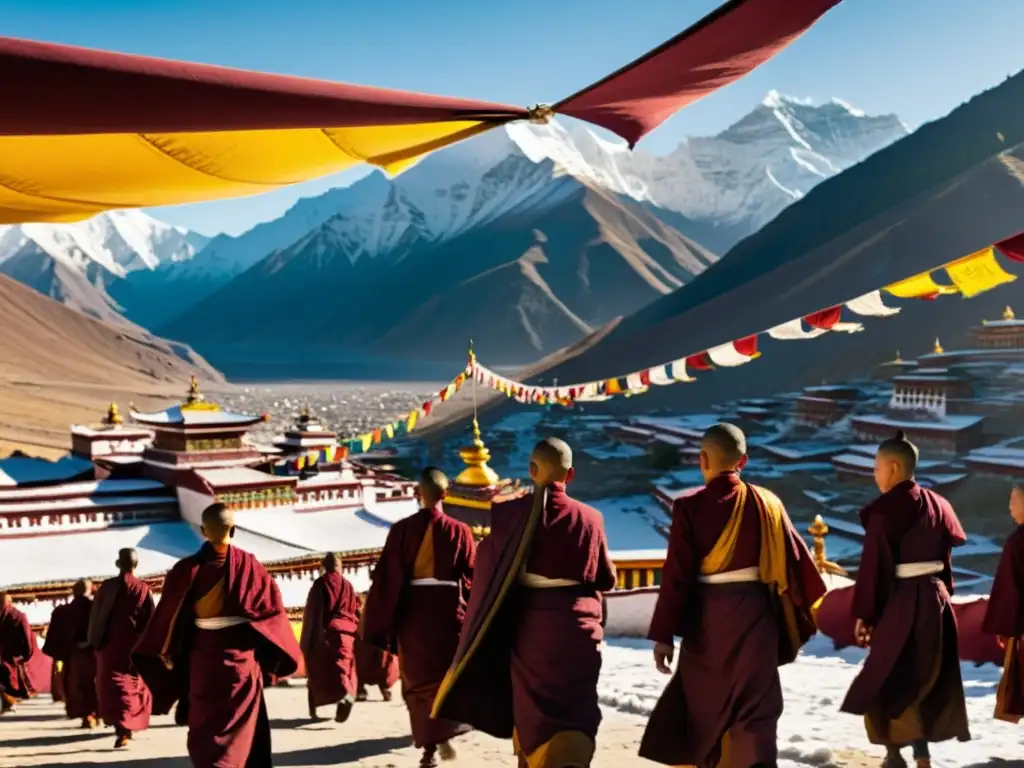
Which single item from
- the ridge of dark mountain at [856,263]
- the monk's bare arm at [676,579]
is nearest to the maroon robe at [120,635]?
the monk's bare arm at [676,579]

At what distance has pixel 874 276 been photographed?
55.2 m

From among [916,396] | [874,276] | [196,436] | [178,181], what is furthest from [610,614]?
[874,276]

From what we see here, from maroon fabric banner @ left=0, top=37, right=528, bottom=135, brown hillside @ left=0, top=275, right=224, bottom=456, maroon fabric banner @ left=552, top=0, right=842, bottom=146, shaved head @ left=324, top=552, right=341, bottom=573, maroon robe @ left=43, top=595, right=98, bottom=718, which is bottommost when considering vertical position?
maroon robe @ left=43, top=595, right=98, bottom=718

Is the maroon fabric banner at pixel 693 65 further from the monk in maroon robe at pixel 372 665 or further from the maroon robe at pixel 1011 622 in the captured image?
the monk in maroon robe at pixel 372 665

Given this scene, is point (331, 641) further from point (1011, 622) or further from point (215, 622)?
point (1011, 622)

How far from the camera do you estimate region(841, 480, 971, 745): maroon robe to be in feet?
13.6

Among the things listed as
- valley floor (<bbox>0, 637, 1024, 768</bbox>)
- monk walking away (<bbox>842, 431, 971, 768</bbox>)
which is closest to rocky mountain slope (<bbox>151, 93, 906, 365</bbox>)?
valley floor (<bbox>0, 637, 1024, 768</bbox>)

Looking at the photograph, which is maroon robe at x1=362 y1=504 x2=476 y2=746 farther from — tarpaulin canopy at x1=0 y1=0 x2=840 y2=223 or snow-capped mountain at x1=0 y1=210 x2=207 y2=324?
snow-capped mountain at x1=0 y1=210 x2=207 y2=324

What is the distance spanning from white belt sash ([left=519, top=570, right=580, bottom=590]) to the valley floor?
104 centimetres

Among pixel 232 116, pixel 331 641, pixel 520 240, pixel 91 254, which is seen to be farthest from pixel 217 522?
pixel 91 254

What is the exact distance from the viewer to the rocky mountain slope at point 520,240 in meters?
112

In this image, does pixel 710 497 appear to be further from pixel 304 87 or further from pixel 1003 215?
pixel 1003 215

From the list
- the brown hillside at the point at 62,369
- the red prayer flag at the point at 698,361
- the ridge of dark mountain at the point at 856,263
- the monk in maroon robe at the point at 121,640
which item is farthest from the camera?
the brown hillside at the point at 62,369

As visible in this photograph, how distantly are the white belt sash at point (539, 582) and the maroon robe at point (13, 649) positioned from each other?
527 centimetres
